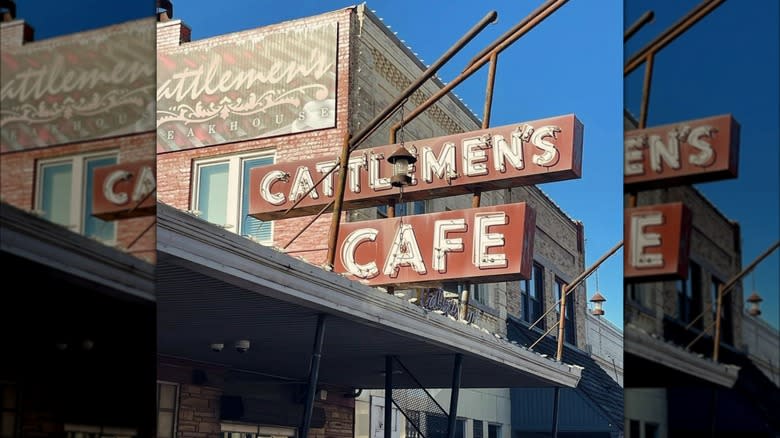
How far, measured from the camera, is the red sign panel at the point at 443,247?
7020mm

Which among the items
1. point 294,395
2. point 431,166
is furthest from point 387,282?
point 294,395

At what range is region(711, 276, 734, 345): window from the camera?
568mm

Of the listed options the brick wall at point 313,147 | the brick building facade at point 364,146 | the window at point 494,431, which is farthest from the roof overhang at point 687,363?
the window at point 494,431

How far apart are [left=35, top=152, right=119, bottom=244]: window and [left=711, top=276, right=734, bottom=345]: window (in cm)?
41

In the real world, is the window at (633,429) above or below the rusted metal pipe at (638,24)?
below

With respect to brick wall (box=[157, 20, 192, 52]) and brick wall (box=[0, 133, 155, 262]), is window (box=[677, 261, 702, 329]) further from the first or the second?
brick wall (box=[157, 20, 192, 52])

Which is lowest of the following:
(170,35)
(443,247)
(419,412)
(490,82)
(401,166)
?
(419,412)

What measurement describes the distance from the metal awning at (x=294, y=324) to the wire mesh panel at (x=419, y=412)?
198 millimetres

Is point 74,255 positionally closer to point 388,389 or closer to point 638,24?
point 638,24

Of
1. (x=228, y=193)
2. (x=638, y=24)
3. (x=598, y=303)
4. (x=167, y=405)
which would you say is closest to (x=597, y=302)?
(x=598, y=303)

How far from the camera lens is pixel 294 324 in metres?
5.96

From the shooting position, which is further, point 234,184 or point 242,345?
point 234,184

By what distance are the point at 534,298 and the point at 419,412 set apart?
2.12m

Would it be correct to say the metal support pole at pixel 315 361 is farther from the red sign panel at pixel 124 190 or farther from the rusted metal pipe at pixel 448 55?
the red sign panel at pixel 124 190
